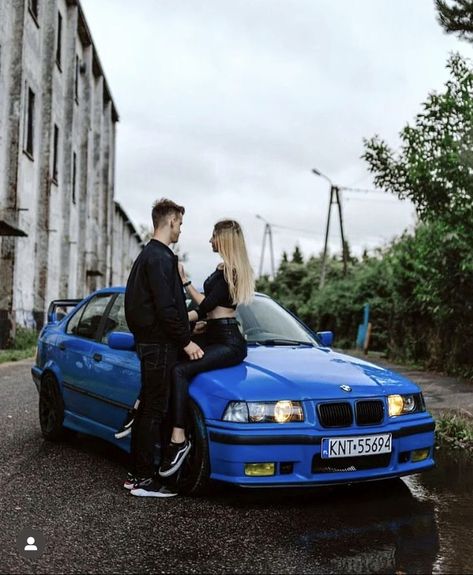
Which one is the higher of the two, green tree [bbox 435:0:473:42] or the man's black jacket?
green tree [bbox 435:0:473:42]

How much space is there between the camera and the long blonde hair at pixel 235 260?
17.6ft

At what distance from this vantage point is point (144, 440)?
200 inches

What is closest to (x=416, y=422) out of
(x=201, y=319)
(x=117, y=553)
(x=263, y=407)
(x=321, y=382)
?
(x=321, y=382)

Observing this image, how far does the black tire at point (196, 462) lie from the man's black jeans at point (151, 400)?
0.67 feet

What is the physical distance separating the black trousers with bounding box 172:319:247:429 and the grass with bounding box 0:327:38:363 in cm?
1155

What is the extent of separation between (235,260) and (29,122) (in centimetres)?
1886

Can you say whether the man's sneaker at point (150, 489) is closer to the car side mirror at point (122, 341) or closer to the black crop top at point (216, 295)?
the car side mirror at point (122, 341)

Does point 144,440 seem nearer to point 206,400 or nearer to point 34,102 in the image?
point 206,400

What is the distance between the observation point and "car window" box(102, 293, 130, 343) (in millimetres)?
6430

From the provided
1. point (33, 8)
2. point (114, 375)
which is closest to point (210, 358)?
A: point (114, 375)

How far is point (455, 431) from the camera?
771 centimetres

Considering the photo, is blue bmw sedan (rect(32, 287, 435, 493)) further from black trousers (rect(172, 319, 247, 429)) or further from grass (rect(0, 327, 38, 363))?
grass (rect(0, 327, 38, 363))

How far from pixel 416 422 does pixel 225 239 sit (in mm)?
1780

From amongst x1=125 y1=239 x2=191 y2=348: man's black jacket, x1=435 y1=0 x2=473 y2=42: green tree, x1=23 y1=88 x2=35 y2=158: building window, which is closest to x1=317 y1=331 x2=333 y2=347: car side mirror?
x1=125 y1=239 x2=191 y2=348: man's black jacket
